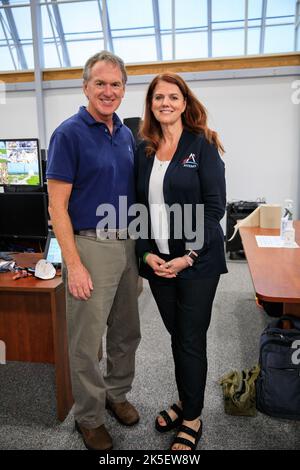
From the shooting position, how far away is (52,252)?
2.05 metres

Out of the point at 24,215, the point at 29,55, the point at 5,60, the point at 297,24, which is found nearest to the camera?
the point at 24,215

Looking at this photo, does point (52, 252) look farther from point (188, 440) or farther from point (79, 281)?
point (188, 440)

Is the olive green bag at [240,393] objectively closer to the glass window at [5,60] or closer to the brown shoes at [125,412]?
the brown shoes at [125,412]

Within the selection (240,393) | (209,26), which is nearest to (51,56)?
(209,26)

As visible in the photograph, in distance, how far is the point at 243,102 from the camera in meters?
5.62

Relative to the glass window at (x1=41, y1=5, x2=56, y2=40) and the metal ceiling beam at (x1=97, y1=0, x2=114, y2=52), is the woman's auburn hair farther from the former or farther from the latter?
the glass window at (x1=41, y1=5, x2=56, y2=40)

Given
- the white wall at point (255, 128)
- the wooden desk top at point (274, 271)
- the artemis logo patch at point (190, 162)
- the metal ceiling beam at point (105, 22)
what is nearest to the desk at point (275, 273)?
the wooden desk top at point (274, 271)

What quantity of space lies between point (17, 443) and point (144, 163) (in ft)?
4.41

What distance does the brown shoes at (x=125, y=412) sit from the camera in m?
1.79

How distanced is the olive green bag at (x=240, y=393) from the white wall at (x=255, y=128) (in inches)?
164

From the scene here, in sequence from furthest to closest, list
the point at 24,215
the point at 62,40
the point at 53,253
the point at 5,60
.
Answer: the point at 5,60 → the point at 62,40 → the point at 24,215 → the point at 53,253

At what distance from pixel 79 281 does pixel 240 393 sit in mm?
1057
